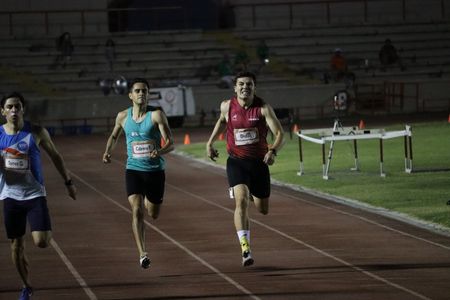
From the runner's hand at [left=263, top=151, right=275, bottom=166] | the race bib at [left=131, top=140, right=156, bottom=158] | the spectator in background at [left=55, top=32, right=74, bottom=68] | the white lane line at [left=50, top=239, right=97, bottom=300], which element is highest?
the spectator in background at [left=55, top=32, right=74, bottom=68]

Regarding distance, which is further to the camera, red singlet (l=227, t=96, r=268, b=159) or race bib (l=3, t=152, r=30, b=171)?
red singlet (l=227, t=96, r=268, b=159)

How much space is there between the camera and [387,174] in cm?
2288

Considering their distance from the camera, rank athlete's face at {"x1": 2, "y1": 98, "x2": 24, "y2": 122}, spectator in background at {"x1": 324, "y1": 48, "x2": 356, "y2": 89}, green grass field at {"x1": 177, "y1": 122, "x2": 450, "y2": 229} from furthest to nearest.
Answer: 1. spectator in background at {"x1": 324, "y1": 48, "x2": 356, "y2": 89}
2. green grass field at {"x1": 177, "y1": 122, "x2": 450, "y2": 229}
3. athlete's face at {"x1": 2, "y1": 98, "x2": 24, "y2": 122}

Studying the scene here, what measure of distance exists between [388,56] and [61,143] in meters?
16.3

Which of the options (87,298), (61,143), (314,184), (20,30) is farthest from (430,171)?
(20,30)

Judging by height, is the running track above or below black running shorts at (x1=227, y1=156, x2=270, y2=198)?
below

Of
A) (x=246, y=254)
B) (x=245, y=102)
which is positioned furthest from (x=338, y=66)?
(x=246, y=254)

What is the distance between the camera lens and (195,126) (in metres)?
43.8

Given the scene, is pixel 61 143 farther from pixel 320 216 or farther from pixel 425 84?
pixel 320 216

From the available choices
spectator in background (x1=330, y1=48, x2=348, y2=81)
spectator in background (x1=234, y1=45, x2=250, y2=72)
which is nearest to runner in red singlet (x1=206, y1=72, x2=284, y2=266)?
spectator in background (x1=234, y1=45, x2=250, y2=72)

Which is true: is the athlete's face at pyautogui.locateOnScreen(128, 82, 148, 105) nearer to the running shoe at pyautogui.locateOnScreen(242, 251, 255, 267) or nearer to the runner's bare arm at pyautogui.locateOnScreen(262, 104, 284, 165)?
the runner's bare arm at pyautogui.locateOnScreen(262, 104, 284, 165)

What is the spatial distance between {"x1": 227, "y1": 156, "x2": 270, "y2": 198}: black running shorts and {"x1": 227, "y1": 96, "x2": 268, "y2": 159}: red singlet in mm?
61

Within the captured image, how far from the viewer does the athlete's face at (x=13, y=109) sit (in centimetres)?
1038

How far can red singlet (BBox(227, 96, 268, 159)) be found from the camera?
12461 mm
